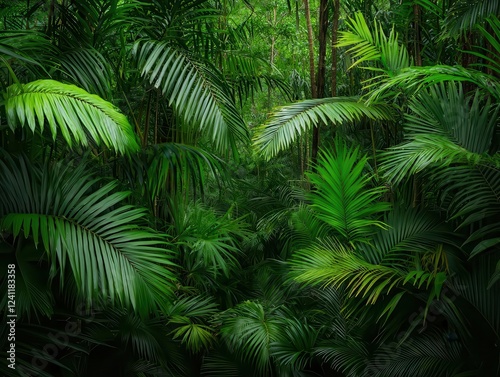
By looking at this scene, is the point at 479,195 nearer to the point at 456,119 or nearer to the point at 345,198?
the point at 456,119

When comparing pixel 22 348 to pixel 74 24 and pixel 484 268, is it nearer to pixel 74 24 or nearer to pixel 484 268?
pixel 74 24

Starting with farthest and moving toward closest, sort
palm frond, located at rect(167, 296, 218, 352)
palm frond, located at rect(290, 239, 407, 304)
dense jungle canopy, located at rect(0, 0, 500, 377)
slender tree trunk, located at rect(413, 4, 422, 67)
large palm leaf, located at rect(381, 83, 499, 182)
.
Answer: slender tree trunk, located at rect(413, 4, 422, 67) < palm frond, located at rect(167, 296, 218, 352) < palm frond, located at rect(290, 239, 407, 304) < large palm leaf, located at rect(381, 83, 499, 182) < dense jungle canopy, located at rect(0, 0, 500, 377)

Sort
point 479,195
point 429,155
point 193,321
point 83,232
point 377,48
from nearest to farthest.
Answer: point 83,232 → point 429,155 → point 479,195 → point 377,48 → point 193,321

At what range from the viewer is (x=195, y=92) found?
3.48 meters

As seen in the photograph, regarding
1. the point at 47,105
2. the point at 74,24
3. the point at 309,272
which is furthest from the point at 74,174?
Result: the point at 309,272

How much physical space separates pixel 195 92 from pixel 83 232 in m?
1.20

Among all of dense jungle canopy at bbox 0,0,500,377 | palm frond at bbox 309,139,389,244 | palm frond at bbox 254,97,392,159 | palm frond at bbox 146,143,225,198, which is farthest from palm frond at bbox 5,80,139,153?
palm frond at bbox 309,139,389,244

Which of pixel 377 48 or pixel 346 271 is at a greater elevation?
pixel 377 48

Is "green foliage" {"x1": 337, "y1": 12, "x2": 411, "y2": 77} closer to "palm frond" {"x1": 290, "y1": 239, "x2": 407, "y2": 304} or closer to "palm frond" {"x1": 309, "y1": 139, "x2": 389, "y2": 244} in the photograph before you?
"palm frond" {"x1": 309, "y1": 139, "x2": 389, "y2": 244}

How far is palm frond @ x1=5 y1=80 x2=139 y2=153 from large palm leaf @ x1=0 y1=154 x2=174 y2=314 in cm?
31

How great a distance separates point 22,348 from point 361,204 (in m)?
1.99

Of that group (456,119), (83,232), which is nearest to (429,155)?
(456,119)

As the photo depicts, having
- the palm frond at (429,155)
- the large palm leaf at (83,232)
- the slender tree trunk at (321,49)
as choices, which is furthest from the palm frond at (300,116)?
the large palm leaf at (83,232)

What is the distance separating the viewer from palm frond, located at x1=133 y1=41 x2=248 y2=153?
11.2 feet
